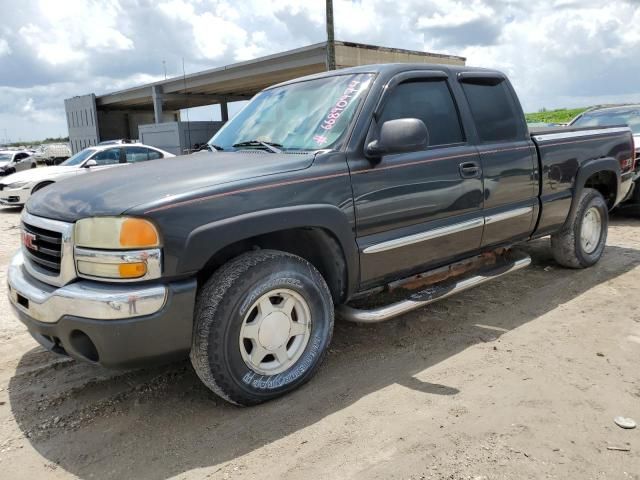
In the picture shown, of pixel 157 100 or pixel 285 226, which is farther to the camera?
pixel 157 100

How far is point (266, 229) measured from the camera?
9.39 ft

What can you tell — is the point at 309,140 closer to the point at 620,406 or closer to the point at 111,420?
the point at 111,420

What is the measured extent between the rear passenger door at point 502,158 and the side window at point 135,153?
10381 mm

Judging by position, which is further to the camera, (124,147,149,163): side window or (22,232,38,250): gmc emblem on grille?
(124,147,149,163): side window

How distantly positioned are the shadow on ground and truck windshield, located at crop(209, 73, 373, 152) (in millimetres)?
1498

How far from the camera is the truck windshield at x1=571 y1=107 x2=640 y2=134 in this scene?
350 inches

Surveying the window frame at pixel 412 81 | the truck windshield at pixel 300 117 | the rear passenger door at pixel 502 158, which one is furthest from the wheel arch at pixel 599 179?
the truck windshield at pixel 300 117

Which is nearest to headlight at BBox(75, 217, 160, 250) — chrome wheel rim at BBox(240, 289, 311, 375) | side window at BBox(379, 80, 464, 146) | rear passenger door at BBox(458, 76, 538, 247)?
chrome wheel rim at BBox(240, 289, 311, 375)

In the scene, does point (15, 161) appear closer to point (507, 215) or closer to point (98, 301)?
point (507, 215)

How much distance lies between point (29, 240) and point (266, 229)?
4.63 feet

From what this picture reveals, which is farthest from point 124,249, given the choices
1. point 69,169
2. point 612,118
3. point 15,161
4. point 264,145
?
point 15,161

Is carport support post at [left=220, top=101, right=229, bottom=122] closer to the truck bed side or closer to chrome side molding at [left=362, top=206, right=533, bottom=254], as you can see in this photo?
the truck bed side

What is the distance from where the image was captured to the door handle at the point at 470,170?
3842 millimetres

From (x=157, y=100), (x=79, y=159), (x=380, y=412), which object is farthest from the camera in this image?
(x=157, y=100)
